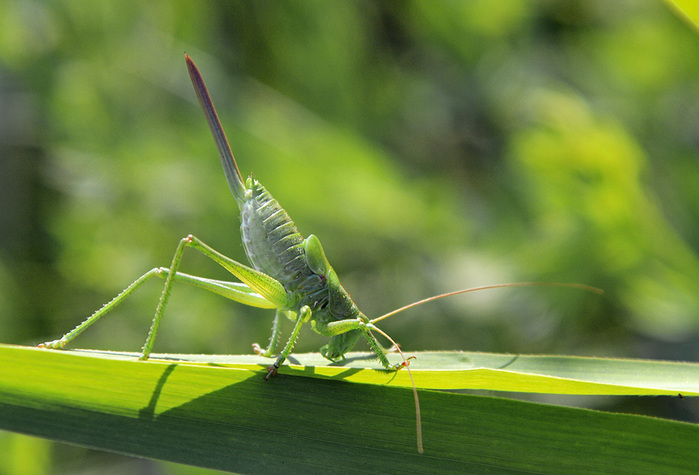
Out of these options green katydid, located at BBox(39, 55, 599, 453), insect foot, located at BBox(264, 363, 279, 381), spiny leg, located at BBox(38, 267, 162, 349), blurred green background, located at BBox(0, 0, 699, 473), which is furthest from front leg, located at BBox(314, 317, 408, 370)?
blurred green background, located at BBox(0, 0, 699, 473)

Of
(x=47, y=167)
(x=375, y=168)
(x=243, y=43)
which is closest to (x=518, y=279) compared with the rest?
(x=375, y=168)

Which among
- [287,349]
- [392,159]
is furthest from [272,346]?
[392,159]

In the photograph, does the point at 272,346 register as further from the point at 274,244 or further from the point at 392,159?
the point at 392,159

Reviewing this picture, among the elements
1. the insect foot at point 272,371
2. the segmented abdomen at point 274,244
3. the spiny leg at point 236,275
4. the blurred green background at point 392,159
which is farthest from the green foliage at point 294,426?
the blurred green background at point 392,159

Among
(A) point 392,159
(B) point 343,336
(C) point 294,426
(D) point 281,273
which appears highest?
(A) point 392,159

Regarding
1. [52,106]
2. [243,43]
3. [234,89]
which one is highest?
[243,43]

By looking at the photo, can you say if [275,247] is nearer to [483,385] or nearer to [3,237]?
[483,385]

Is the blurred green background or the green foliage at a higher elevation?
the blurred green background

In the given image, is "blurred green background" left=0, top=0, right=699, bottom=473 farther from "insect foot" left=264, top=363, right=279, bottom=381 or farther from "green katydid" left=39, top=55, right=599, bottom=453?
"insect foot" left=264, top=363, right=279, bottom=381
